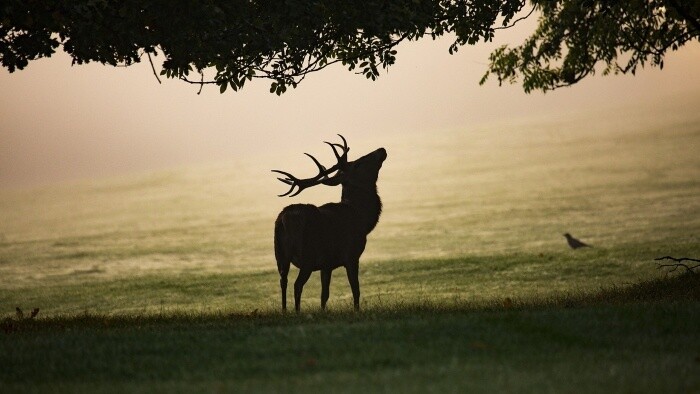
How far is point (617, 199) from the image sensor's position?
49.2 m

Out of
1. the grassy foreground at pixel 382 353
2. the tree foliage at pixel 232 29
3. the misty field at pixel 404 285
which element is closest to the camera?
the grassy foreground at pixel 382 353

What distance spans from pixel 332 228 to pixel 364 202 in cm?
105

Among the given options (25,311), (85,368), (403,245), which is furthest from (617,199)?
(85,368)

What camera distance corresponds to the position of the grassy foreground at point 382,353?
33.6ft

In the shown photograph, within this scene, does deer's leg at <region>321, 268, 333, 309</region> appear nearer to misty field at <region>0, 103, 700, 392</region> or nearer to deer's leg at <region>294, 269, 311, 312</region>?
deer's leg at <region>294, 269, 311, 312</region>

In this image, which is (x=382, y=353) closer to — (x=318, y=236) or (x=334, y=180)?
(x=318, y=236)

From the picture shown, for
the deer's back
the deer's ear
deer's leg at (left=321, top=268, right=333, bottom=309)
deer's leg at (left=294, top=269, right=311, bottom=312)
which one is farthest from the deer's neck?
deer's leg at (left=294, top=269, right=311, bottom=312)

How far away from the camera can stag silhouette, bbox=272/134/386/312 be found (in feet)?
54.1

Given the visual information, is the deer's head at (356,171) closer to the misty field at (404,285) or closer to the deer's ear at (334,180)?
the deer's ear at (334,180)

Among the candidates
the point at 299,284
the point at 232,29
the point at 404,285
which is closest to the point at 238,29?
the point at 232,29

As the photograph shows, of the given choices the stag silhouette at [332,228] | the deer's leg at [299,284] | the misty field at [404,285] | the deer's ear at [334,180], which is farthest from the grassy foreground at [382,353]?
the deer's ear at [334,180]

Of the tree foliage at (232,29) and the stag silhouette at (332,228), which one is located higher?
the tree foliage at (232,29)

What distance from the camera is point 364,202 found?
1752 centimetres

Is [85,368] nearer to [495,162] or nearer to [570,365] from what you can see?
[570,365]
